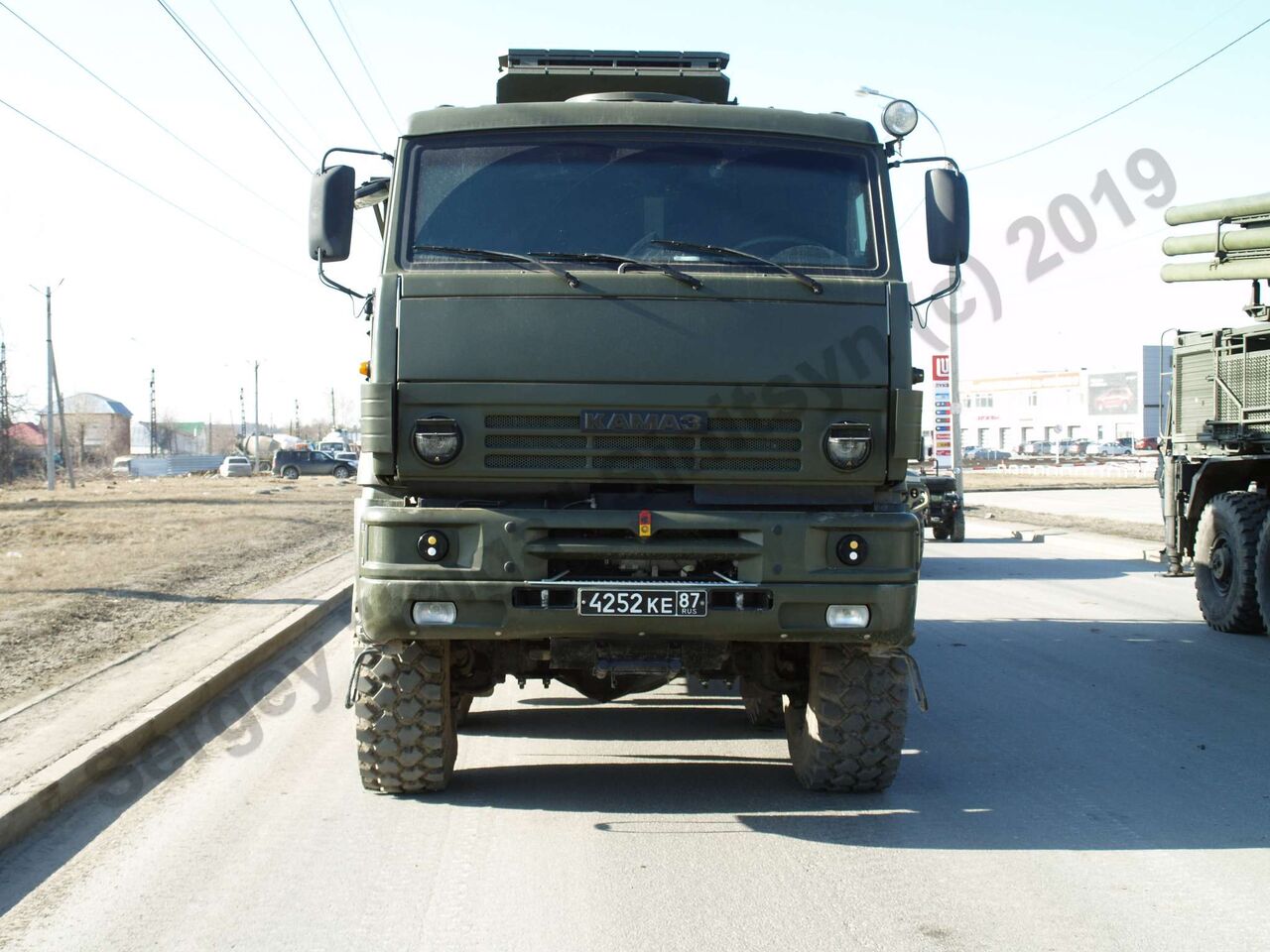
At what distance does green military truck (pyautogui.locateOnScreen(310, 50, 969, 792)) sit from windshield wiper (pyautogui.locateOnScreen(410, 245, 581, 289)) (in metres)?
0.01

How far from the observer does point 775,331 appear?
5441 millimetres

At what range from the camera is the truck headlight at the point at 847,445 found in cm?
541

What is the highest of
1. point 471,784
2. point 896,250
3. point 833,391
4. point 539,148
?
point 539,148

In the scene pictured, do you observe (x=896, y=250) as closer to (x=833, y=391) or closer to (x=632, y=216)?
(x=833, y=391)

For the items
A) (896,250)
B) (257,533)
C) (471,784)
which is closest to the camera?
(896,250)

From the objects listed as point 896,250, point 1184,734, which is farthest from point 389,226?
point 1184,734

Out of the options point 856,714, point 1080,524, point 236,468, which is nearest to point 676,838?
point 856,714

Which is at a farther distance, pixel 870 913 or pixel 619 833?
pixel 619 833

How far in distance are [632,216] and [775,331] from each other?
2.79 feet

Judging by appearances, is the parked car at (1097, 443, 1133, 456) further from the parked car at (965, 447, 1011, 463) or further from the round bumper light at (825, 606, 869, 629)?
the round bumper light at (825, 606, 869, 629)

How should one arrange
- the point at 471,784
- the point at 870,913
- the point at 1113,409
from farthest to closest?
the point at 1113,409 → the point at 471,784 → the point at 870,913

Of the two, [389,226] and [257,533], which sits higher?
[389,226]

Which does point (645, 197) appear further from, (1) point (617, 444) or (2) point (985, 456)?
(2) point (985, 456)

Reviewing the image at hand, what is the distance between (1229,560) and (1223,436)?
3.71 ft
